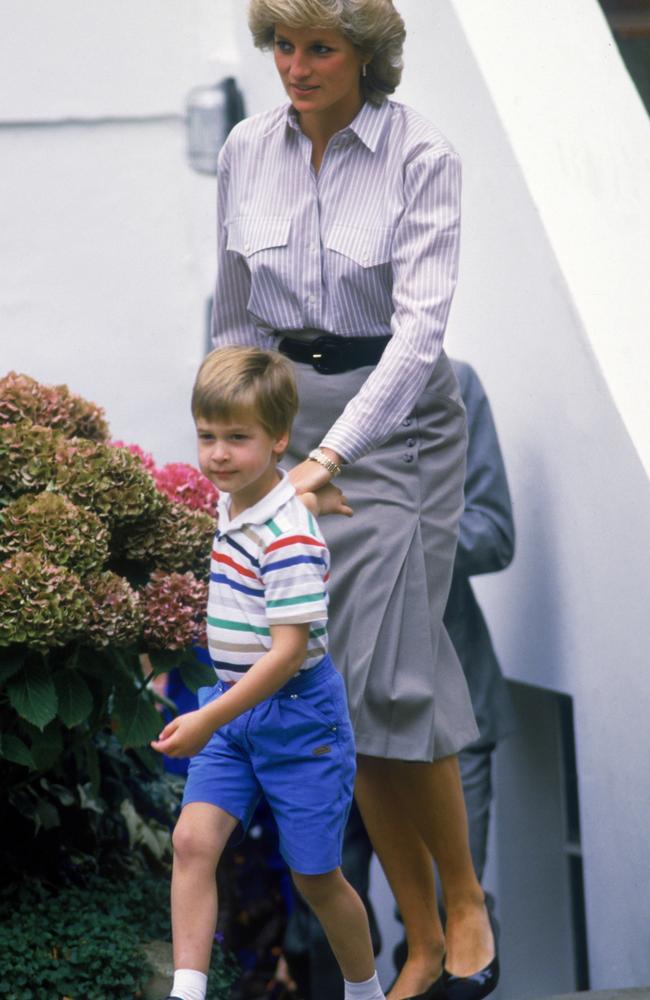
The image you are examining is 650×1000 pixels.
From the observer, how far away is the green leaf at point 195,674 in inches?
129

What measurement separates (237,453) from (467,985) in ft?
3.94

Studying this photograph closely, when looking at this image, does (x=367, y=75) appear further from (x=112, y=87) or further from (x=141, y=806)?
(x=112, y=87)

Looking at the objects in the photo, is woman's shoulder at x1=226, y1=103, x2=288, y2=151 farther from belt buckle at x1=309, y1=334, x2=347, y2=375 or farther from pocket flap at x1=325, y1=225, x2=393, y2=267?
belt buckle at x1=309, y1=334, x2=347, y2=375

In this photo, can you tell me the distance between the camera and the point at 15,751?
3125 millimetres

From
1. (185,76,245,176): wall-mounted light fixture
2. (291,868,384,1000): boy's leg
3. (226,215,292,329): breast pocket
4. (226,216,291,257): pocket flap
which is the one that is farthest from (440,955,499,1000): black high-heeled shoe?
(185,76,245,176): wall-mounted light fixture

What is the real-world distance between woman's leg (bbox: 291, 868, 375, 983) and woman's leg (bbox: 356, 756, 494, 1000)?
36cm

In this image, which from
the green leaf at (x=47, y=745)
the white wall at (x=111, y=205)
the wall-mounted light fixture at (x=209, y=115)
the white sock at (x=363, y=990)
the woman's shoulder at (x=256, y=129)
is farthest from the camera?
the wall-mounted light fixture at (x=209, y=115)

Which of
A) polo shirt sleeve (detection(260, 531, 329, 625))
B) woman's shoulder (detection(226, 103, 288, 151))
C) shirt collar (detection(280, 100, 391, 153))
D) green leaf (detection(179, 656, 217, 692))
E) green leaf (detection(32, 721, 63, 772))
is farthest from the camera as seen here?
green leaf (detection(179, 656, 217, 692))

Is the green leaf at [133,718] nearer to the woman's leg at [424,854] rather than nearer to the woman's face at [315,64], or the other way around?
the woman's leg at [424,854]

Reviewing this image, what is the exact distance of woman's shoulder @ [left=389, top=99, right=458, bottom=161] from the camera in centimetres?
291

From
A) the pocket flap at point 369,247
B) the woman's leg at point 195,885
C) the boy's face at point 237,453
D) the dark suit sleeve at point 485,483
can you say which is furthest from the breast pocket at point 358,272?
the dark suit sleeve at point 485,483

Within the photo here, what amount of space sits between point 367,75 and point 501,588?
1.79m

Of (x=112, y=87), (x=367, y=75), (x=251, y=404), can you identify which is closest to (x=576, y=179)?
(x=367, y=75)

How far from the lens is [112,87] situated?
544 centimetres
